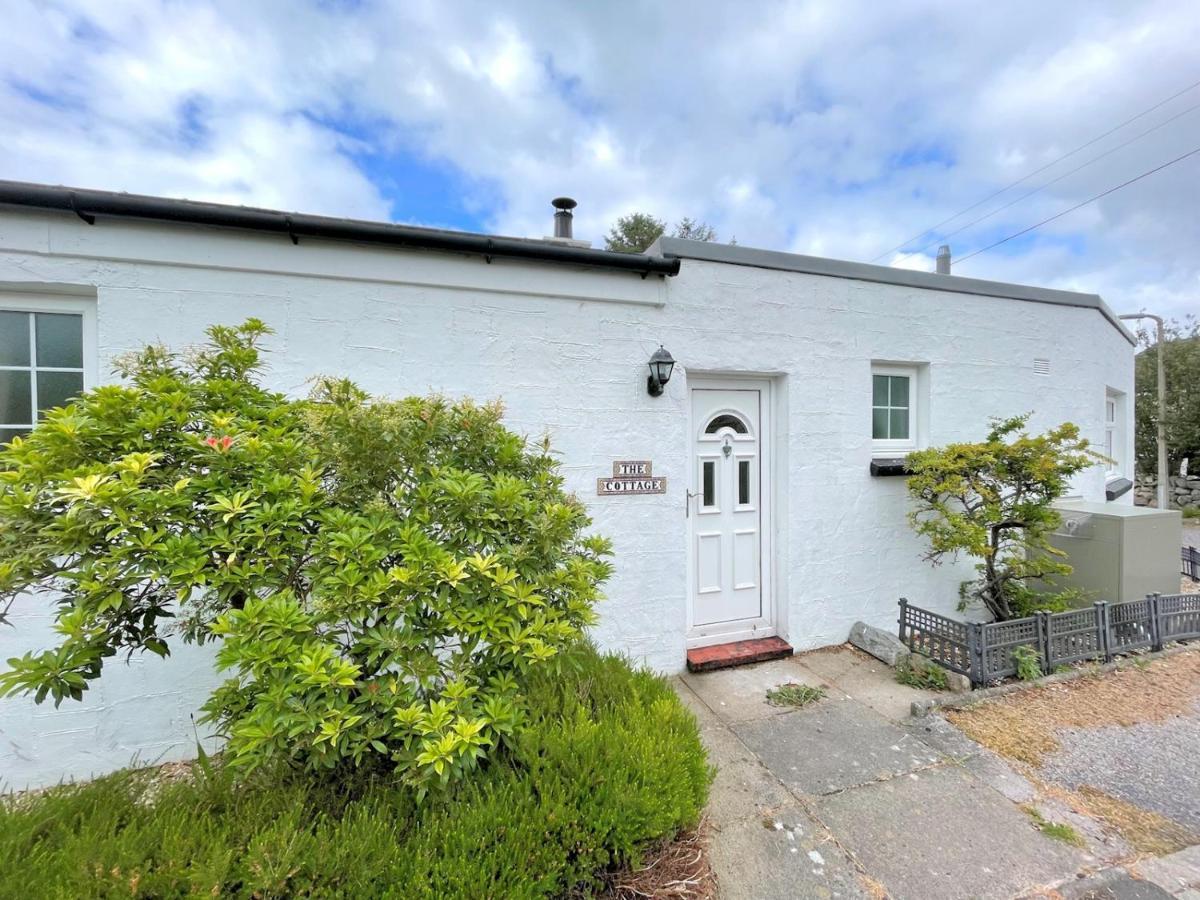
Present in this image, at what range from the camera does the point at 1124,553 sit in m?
4.38

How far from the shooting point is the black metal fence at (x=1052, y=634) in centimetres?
365

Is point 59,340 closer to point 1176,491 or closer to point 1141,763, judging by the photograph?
point 1141,763

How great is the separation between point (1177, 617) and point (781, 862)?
4.97 meters

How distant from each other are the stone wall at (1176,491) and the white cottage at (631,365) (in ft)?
48.5

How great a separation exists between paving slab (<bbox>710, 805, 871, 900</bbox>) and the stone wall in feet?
64.9


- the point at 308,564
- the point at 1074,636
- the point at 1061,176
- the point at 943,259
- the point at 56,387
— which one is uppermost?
the point at 1061,176

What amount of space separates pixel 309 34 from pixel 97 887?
546cm

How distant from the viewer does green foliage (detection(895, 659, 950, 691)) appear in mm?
3660

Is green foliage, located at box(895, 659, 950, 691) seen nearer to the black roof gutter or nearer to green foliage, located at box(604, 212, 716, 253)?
the black roof gutter

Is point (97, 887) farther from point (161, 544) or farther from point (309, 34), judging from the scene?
point (309, 34)

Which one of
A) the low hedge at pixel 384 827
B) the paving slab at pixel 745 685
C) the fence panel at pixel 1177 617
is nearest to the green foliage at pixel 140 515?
the low hedge at pixel 384 827

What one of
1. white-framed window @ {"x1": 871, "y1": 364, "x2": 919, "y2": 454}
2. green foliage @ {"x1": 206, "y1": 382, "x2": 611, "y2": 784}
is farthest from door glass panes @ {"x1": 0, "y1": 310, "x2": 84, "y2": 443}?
white-framed window @ {"x1": 871, "y1": 364, "x2": 919, "y2": 454}

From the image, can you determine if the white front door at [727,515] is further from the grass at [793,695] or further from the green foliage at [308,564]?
the green foliage at [308,564]

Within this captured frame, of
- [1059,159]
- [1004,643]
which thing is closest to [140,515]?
[1004,643]
